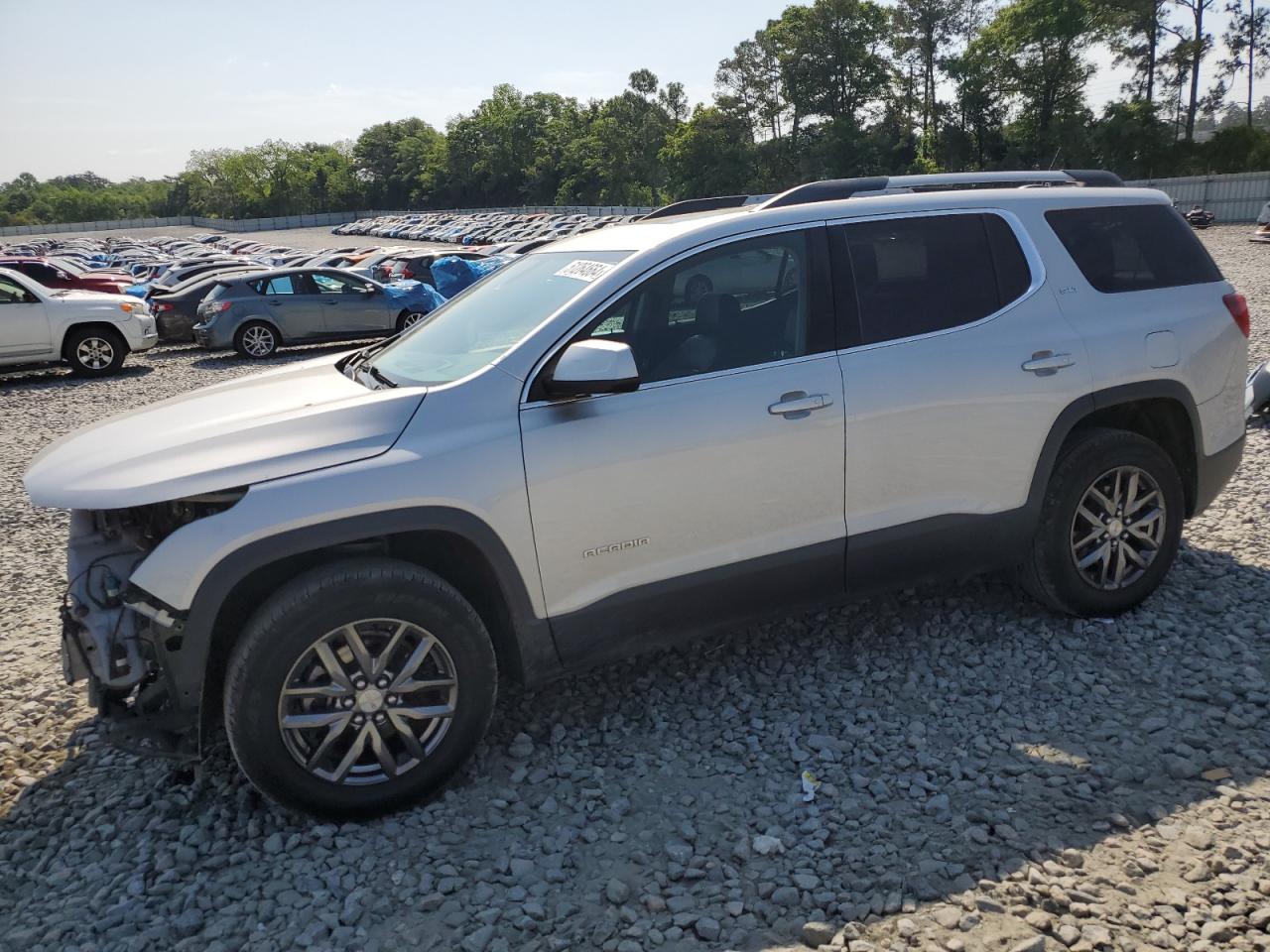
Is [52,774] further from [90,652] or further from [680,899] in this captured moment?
[680,899]

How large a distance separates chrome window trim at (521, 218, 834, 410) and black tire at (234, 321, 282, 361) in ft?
47.4

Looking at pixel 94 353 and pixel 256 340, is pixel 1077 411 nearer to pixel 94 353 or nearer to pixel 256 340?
pixel 94 353

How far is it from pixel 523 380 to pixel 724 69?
92.8 m

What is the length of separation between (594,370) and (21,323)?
13905 mm

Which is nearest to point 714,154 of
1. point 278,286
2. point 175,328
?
point 175,328

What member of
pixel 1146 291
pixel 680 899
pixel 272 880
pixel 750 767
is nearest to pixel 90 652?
pixel 272 880

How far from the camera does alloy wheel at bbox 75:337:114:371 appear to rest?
14.4 meters

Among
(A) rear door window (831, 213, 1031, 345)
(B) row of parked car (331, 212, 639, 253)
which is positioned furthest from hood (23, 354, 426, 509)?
(B) row of parked car (331, 212, 639, 253)

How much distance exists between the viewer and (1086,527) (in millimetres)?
4148

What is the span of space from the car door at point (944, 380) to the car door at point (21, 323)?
13940 mm

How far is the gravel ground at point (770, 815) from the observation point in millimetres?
2637

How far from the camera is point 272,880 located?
288 cm

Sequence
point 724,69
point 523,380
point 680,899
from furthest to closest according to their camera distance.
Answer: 1. point 724,69
2. point 523,380
3. point 680,899

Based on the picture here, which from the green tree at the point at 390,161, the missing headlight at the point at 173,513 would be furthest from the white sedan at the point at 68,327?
the green tree at the point at 390,161
